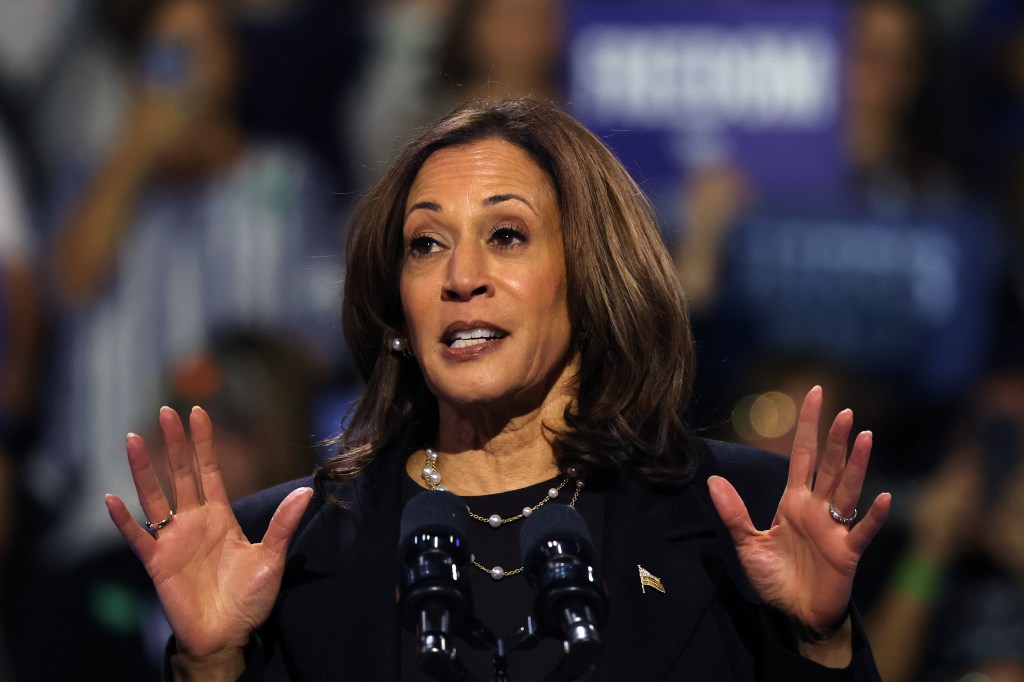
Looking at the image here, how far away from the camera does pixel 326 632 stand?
85.1 inches

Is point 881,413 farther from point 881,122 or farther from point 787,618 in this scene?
point 787,618

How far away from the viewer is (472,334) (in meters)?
2.27

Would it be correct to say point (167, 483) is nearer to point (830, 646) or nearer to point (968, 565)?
point (968, 565)

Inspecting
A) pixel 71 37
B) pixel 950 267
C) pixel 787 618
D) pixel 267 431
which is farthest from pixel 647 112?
pixel 787 618

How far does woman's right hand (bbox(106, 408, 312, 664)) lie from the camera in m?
2.09

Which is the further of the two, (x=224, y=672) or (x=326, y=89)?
(x=326, y=89)

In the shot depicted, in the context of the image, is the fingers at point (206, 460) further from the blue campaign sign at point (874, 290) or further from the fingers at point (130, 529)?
the blue campaign sign at point (874, 290)

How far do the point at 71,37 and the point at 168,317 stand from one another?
4.10 ft

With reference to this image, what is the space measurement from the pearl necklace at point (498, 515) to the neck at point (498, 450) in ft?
0.06

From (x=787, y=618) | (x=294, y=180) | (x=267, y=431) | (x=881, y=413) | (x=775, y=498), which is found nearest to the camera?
(x=787, y=618)

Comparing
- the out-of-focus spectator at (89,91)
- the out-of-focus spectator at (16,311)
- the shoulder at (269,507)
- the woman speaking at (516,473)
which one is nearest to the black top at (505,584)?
the woman speaking at (516,473)

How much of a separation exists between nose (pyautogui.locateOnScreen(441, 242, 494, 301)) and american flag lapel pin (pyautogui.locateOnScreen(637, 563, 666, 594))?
52 cm

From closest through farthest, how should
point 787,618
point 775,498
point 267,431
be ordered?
point 787,618 < point 775,498 < point 267,431

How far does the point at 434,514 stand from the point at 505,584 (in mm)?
402
